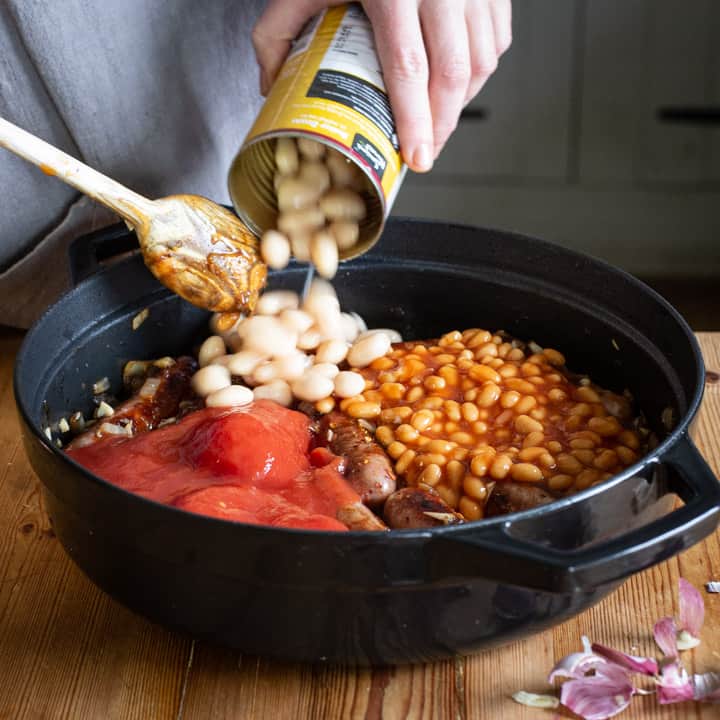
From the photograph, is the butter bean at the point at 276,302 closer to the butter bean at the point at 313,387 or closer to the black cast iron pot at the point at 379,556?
the butter bean at the point at 313,387

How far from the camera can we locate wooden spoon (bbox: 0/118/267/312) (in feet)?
4.50

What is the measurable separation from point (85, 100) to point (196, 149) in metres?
0.26

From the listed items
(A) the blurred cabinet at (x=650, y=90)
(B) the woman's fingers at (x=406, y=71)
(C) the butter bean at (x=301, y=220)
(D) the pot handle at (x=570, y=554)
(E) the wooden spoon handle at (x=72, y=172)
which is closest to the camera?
(D) the pot handle at (x=570, y=554)

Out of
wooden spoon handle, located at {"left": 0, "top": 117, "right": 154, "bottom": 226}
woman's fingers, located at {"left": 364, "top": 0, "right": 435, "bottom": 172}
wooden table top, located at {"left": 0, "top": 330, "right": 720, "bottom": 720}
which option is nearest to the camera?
wooden table top, located at {"left": 0, "top": 330, "right": 720, "bottom": 720}

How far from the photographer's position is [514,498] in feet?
4.23

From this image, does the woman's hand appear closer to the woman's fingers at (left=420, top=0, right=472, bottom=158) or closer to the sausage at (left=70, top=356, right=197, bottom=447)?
the woman's fingers at (left=420, top=0, right=472, bottom=158)

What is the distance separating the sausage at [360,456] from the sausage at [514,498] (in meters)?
0.13

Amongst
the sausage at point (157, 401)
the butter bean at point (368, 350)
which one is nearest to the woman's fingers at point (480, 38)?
the butter bean at point (368, 350)

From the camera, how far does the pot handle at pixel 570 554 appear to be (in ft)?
3.03

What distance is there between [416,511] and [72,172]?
0.58m

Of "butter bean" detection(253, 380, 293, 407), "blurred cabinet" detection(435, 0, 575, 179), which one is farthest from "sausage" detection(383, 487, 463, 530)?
"blurred cabinet" detection(435, 0, 575, 179)

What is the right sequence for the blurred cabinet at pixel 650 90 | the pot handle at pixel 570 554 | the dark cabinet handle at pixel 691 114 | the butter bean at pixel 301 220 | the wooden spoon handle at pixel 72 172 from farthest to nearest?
the dark cabinet handle at pixel 691 114 < the blurred cabinet at pixel 650 90 < the butter bean at pixel 301 220 < the wooden spoon handle at pixel 72 172 < the pot handle at pixel 570 554

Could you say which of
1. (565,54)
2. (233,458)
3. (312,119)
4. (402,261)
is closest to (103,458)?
(233,458)

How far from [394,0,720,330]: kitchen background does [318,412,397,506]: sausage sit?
6.56ft
